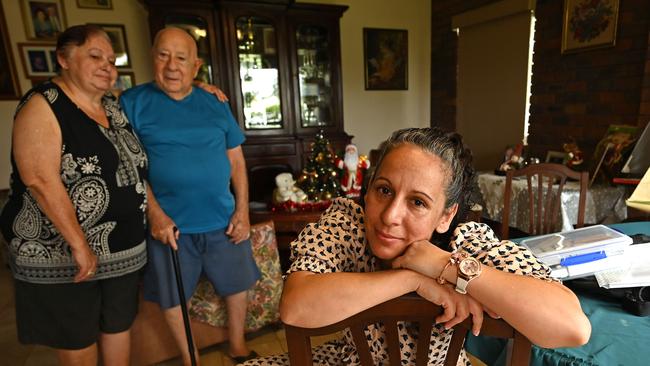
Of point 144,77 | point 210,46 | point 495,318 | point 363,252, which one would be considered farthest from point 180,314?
point 144,77

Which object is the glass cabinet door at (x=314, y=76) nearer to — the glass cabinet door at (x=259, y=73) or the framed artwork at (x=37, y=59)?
the glass cabinet door at (x=259, y=73)

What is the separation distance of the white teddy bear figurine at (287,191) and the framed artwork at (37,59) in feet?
7.93

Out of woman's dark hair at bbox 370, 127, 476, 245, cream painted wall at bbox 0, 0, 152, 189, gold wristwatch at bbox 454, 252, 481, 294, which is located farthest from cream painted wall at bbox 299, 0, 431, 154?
gold wristwatch at bbox 454, 252, 481, 294

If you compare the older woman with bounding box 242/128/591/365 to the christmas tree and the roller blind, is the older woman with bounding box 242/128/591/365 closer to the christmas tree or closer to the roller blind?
the christmas tree

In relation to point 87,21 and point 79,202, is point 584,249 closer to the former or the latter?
point 79,202

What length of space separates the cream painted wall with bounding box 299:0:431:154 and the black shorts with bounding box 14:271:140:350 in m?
3.19

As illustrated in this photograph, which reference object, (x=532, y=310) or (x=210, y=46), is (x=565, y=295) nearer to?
(x=532, y=310)

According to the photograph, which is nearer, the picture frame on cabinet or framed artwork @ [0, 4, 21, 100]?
the picture frame on cabinet

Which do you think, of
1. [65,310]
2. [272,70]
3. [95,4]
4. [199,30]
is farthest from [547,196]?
[95,4]

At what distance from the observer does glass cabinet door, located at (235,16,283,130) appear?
321 centimetres

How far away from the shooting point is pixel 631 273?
2.99 feet

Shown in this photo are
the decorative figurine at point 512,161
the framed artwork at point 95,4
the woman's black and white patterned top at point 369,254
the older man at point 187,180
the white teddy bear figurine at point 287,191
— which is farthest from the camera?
the framed artwork at point 95,4

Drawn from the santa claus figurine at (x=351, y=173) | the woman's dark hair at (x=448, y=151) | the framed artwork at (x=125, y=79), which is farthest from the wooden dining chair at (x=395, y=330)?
Answer: the framed artwork at (x=125, y=79)

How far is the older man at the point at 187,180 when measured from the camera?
134 centimetres
